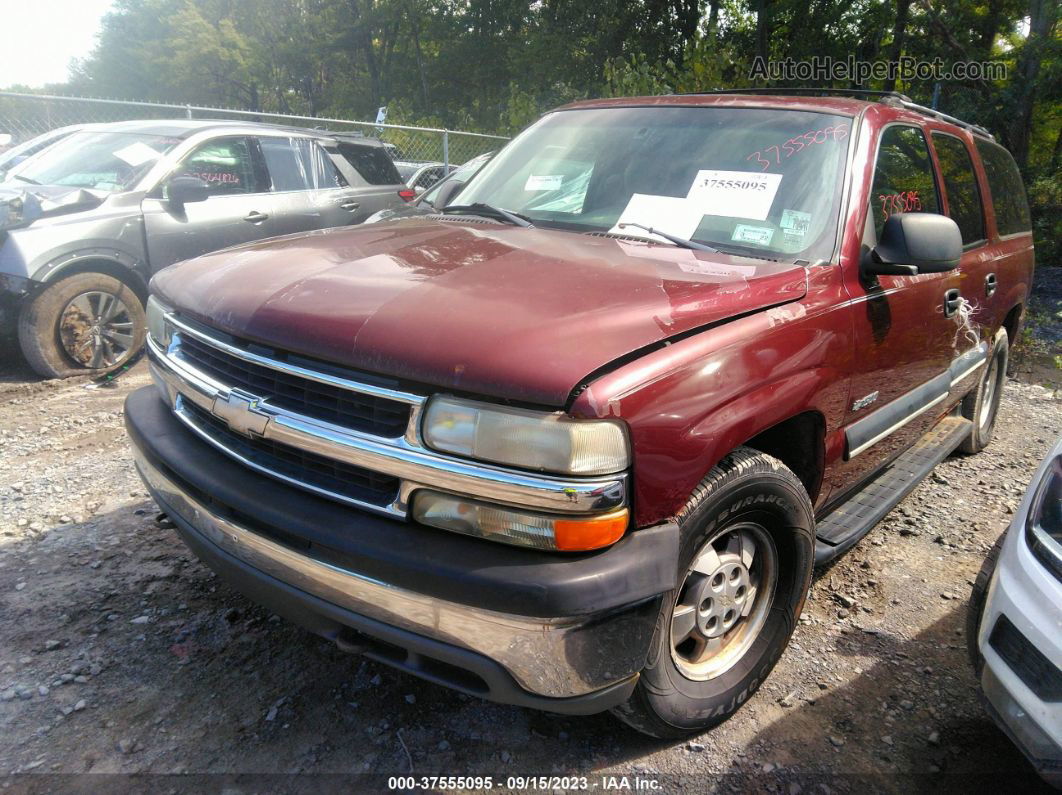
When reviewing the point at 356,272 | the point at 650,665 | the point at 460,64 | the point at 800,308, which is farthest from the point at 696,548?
the point at 460,64

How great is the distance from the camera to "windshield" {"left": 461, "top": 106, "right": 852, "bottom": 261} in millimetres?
2555

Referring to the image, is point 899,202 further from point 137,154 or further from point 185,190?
point 137,154

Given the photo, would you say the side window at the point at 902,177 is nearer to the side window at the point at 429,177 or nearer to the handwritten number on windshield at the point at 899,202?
the handwritten number on windshield at the point at 899,202

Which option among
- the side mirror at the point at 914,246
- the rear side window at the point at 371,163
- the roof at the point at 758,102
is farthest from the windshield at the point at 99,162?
the side mirror at the point at 914,246

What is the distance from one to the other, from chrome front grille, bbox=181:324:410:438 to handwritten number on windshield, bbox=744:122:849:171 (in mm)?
1733

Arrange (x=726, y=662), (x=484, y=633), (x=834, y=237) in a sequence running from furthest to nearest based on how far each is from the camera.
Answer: (x=834, y=237) → (x=726, y=662) → (x=484, y=633)

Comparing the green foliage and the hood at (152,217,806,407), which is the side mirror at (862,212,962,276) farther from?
the green foliage

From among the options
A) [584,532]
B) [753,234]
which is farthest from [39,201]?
[584,532]

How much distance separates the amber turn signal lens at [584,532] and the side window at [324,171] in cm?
598

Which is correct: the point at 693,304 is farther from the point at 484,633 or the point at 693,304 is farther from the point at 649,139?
the point at 649,139

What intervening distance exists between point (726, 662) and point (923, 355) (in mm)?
1620

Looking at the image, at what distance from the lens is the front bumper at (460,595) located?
63.4 inches

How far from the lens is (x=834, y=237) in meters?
2.51

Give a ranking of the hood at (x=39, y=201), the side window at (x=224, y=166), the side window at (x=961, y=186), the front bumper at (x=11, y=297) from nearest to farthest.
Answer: the side window at (x=961, y=186) < the front bumper at (x=11, y=297) < the hood at (x=39, y=201) < the side window at (x=224, y=166)
